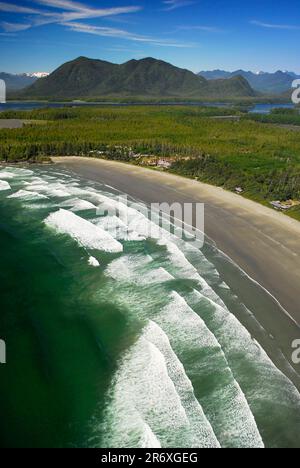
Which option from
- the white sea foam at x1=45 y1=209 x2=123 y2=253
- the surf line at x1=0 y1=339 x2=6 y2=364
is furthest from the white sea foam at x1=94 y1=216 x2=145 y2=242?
the surf line at x1=0 y1=339 x2=6 y2=364

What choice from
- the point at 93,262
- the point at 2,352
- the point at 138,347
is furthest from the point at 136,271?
the point at 2,352

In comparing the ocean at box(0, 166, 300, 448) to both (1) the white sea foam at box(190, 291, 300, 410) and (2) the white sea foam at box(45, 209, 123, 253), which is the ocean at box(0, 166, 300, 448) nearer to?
(1) the white sea foam at box(190, 291, 300, 410)

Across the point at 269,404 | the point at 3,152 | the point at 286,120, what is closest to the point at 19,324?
the point at 269,404
